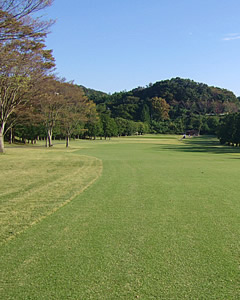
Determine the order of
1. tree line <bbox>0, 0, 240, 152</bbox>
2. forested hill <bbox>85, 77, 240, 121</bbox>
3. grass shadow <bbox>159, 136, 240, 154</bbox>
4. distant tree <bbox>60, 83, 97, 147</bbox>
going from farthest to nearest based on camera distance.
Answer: forested hill <bbox>85, 77, 240, 121</bbox>
distant tree <bbox>60, 83, 97, 147</bbox>
grass shadow <bbox>159, 136, 240, 154</bbox>
tree line <bbox>0, 0, 240, 152</bbox>

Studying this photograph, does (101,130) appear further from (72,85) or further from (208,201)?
(208,201)

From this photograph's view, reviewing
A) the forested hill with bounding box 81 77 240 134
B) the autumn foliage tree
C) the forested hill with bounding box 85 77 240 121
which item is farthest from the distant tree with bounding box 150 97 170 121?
the autumn foliage tree

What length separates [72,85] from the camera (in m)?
50.8

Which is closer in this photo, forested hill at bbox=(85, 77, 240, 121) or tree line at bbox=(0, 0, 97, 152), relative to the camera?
tree line at bbox=(0, 0, 97, 152)

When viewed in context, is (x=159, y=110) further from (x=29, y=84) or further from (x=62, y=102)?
(x=29, y=84)

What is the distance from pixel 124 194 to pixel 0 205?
12.4 feet

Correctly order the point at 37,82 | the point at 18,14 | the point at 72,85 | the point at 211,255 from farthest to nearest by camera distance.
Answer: the point at 72,85 → the point at 37,82 → the point at 18,14 → the point at 211,255

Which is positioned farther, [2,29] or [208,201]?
[2,29]

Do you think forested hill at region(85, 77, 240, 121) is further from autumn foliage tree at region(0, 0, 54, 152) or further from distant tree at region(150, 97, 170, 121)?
autumn foliage tree at region(0, 0, 54, 152)

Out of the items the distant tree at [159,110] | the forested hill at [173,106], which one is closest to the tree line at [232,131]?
the forested hill at [173,106]

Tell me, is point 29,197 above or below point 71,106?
below

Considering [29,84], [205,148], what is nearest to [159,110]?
[205,148]

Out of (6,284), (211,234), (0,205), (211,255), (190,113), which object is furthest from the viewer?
(190,113)

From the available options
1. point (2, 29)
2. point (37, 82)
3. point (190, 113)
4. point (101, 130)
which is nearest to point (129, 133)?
point (101, 130)
